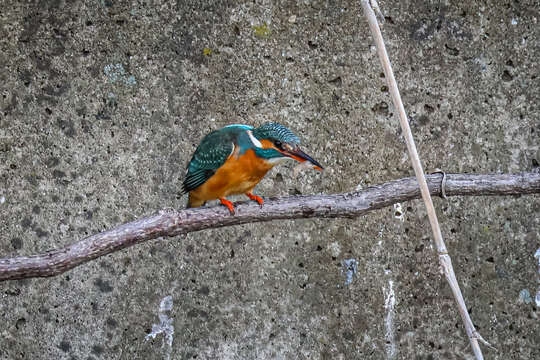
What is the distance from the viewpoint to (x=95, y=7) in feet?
9.04

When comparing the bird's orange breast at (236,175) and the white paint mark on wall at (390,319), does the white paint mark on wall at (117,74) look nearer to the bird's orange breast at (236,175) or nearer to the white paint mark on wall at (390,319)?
the bird's orange breast at (236,175)

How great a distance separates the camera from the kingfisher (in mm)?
2121

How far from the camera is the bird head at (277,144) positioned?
2.05m

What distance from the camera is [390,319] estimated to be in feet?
9.32

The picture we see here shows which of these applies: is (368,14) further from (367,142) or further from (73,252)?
(367,142)

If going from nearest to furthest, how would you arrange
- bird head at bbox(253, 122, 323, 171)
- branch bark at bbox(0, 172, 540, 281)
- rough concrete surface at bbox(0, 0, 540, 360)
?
branch bark at bbox(0, 172, 540, 281) → bird head at bbox(253, 122, 323, 171) → rough concrete surface at bbox(0, 0, 540, 360)

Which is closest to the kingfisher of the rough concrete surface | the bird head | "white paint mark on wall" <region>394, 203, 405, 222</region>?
the bird head

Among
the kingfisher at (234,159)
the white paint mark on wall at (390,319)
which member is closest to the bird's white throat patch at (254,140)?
the kingfisher at (234,159)

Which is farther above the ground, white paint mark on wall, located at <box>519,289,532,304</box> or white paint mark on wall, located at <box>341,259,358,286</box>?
white paint mark on wall, located at <box>519,289,532,304</box>

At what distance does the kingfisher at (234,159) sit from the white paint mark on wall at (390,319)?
0.82 meters

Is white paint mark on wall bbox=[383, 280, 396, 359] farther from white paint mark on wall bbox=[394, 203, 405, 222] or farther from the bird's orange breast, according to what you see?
the bird's orange breast

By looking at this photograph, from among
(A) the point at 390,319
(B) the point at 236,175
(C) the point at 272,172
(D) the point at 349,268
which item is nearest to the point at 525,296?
(A) the point at 390,319

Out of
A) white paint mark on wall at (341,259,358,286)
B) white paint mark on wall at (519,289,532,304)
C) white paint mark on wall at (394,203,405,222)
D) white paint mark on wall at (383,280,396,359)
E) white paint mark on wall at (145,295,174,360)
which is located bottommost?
white paint mark on wall at (145,295,174,360)

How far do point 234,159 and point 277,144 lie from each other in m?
0.20
